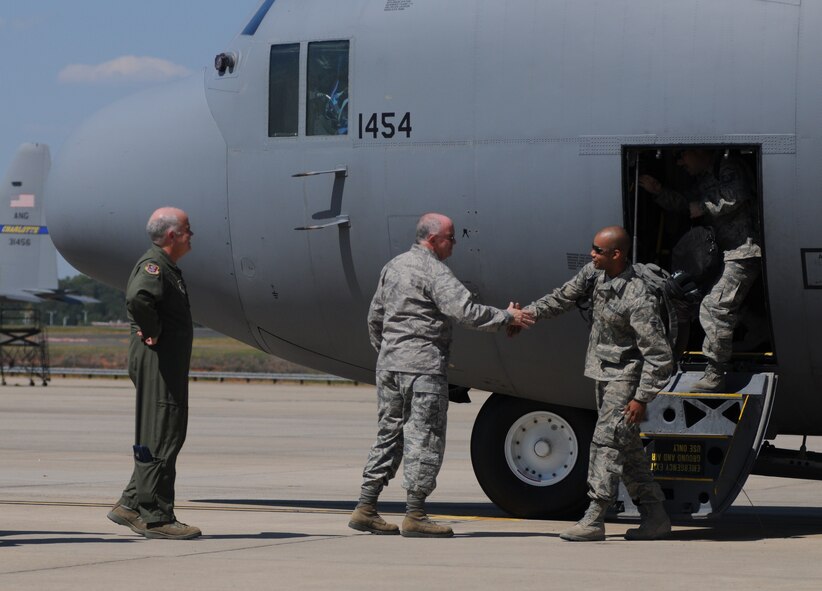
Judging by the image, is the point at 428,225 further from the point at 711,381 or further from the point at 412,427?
the point at 711,381

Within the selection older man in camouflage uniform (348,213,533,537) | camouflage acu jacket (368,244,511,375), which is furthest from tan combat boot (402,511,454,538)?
camouflage acu jacket (368,244,511,375)

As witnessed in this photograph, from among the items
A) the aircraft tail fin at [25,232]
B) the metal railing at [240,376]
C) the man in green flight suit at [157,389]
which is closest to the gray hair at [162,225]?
the man in green flight suit at [157,389]

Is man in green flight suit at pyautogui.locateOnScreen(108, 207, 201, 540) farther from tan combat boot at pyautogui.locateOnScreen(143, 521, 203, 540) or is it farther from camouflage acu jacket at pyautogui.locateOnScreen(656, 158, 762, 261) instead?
camouflage acu jacket at pyautogui.locateOnScreen(656, 158, 762, 261)

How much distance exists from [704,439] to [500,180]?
2.27m

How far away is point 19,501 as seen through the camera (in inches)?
508

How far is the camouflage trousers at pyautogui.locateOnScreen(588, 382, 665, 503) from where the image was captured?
9.72 metres

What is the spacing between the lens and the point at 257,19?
11.9 meters

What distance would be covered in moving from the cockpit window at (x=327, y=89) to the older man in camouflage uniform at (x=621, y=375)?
232cm

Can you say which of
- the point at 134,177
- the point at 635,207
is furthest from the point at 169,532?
the point at 635,207

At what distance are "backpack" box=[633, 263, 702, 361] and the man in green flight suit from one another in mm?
3029

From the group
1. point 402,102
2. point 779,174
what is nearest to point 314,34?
point 402,102

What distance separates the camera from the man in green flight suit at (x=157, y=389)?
9.55 m

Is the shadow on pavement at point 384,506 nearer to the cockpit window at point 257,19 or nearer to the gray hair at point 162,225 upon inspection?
the gray hair at point 162,225

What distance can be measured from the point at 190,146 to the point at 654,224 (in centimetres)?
359
